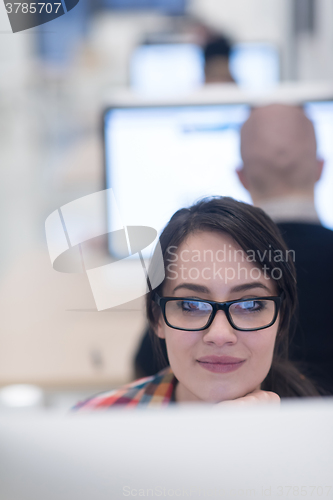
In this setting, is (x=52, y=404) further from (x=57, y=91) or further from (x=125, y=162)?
(x=57, y=91)

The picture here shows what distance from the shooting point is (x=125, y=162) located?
1.83 ft

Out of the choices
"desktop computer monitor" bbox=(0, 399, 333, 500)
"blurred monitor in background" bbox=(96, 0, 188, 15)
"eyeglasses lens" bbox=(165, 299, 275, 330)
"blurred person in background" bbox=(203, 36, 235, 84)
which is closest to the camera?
"desktop computer monitor" bbox=(0, 399, 333, 500)

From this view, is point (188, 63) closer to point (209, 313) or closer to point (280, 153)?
point (280, 153)

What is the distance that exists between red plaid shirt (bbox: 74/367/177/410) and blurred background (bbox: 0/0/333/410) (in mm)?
24

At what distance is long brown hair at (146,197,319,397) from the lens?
0.44 m

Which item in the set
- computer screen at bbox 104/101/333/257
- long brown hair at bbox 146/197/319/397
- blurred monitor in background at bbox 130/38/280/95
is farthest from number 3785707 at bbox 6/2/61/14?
blurred monitor in background at bbox 130/38/280/95

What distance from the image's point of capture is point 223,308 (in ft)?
1.32

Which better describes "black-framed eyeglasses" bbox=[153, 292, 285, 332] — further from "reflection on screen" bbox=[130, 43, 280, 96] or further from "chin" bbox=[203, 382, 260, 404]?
"reflection on screen" bbox=[130, 43, 280, 96]

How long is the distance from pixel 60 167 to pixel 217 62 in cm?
106

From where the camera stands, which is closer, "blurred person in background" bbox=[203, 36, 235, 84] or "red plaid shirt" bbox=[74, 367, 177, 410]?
"red plaid shirt" bbox=[74, 367, 177, 410]

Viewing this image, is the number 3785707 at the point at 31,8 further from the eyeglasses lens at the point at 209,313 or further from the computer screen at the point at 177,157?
the eyeglasses lens at the point at 209,313

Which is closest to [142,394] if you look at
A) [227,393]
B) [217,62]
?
[227,393]


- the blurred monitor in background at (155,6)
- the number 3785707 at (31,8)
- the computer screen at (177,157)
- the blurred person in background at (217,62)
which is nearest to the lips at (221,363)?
the computer screen at (177,157)

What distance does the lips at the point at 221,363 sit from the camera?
0.41 metres
